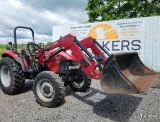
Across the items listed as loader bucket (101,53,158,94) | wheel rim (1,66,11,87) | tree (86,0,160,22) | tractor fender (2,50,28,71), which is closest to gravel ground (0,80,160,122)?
wheel rim (1,66,11,87)

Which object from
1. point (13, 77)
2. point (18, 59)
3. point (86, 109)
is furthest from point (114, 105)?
point (18, 59)

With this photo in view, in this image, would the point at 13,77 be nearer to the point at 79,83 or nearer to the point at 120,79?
the point at 79,83

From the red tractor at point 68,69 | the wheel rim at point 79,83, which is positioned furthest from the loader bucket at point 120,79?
the wheel rim at point 79,83

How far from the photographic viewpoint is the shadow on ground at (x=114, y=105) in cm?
453

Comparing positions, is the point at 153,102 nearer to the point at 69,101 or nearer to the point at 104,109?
the point at 104,109

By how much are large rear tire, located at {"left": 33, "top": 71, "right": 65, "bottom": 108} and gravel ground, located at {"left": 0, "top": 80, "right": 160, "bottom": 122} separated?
16 cm

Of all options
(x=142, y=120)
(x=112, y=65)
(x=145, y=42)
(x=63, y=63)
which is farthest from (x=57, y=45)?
(x=145, y=42)

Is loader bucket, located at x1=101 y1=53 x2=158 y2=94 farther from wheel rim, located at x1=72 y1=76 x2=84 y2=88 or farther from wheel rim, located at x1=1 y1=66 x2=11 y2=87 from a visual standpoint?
wheel rim, located at x1=1 y1=66 x2=11 y2=87

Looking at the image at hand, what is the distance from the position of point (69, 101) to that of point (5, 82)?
7.30 ft

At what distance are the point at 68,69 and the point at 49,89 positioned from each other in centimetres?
85

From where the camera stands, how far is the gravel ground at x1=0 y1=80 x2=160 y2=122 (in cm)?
436

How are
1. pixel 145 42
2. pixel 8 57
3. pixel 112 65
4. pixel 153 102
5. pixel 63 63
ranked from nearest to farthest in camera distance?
pixel 112 65, pixel 153 102, pixel 63 63, pixel 8 57, pixel 145 42

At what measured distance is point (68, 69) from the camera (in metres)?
5.66

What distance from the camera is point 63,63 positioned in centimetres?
573
